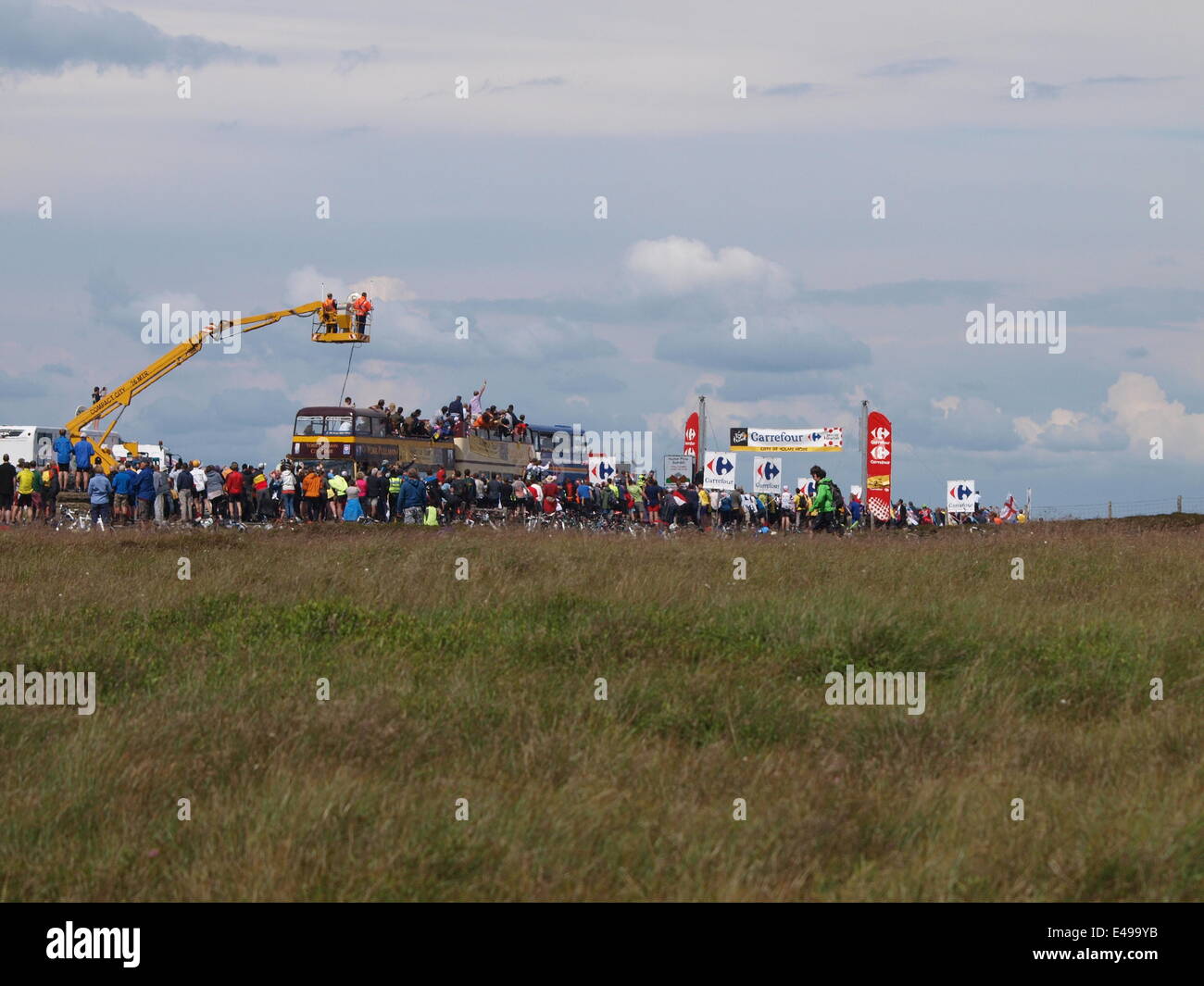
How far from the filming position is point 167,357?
160ft

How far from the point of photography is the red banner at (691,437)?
4834cm

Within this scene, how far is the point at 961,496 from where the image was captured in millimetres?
54875

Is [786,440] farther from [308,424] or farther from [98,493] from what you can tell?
[98,493]

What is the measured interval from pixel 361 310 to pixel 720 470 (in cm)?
1305

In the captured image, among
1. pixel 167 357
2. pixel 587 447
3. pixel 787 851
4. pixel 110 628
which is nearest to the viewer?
pixel 787 851

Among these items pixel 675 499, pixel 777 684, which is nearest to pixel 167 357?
pixel 675 499

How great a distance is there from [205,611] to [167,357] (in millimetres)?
36691

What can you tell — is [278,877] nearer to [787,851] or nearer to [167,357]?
[787,851]

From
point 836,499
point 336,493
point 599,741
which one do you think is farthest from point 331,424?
point 599,741

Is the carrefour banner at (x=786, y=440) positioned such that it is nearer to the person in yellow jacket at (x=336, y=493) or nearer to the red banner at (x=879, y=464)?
the red banner at (x=879, y=464)

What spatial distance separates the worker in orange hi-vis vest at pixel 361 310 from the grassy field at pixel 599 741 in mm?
30476

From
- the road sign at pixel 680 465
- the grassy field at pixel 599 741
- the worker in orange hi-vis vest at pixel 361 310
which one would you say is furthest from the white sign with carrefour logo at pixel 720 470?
the grassy field at pixel 599 741
